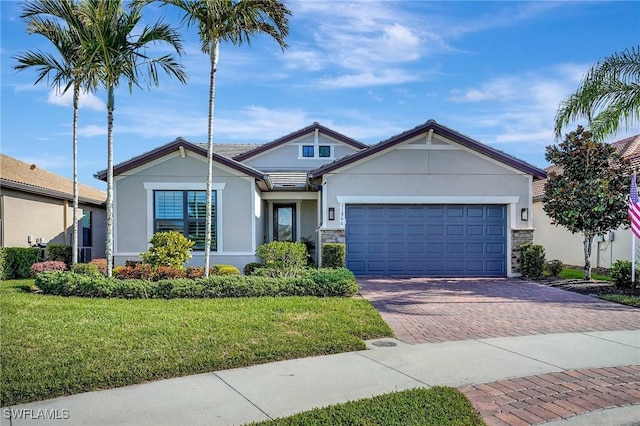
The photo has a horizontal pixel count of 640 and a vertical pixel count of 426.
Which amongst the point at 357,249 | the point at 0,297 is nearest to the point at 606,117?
the point at 357,249

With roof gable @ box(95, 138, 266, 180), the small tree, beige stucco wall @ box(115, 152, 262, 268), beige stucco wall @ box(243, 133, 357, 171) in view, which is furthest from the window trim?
the small tree

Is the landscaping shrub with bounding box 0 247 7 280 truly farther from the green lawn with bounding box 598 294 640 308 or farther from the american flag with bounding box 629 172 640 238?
the american flag with bounding box 629 172 640 238

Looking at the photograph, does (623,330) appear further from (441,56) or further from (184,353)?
(441,56)

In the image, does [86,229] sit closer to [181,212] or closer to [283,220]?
[181,212]

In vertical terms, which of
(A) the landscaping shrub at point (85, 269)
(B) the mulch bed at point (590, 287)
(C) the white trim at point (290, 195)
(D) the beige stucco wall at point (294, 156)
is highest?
(D) the beige stucco wall at point (294, 156)

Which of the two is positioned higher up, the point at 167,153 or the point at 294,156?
the point at 294,156

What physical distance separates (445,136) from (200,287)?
9126 millimetres

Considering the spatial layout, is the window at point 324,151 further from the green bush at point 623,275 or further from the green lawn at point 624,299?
the green lawn at point 624,299

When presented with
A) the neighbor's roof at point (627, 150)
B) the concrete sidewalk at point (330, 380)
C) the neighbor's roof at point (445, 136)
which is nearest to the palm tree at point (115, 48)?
the neighbor's roof at point (445, 136)

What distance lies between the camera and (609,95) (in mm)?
14117

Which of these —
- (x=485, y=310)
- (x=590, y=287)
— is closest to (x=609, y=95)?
(x=590, y=287)

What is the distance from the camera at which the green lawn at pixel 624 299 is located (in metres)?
10.5

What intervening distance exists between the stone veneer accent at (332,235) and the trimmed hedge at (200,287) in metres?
3.97

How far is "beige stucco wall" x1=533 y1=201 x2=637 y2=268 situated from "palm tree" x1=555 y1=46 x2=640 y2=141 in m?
3.85
